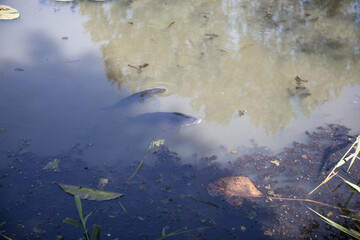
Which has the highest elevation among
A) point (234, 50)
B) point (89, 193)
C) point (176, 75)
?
point (234, 50)

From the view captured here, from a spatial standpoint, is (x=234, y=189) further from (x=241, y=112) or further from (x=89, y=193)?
(x=89, y=193)

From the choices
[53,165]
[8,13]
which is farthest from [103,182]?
[8,13]

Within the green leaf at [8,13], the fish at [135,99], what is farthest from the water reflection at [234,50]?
the green leaf at [8,13]

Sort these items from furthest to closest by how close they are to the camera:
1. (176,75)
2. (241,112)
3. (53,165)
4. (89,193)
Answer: (176,75), (241,112), (53,165), (89,193)

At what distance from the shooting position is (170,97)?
2326mm

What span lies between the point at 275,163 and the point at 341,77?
122 cm

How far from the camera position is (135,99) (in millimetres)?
2252

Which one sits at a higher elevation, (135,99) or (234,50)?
(234,50)

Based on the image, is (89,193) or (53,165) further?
(53,165)

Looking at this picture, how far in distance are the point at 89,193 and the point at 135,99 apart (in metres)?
0.86

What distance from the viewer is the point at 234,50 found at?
9.24ft

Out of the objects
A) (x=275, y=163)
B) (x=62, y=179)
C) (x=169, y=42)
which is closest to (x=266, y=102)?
(x=275, y=163)

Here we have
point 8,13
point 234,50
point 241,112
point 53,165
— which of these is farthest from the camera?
point 8,13

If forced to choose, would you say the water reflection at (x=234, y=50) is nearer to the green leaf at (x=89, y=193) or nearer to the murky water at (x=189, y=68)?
the murky water at (x=189, y=68)
